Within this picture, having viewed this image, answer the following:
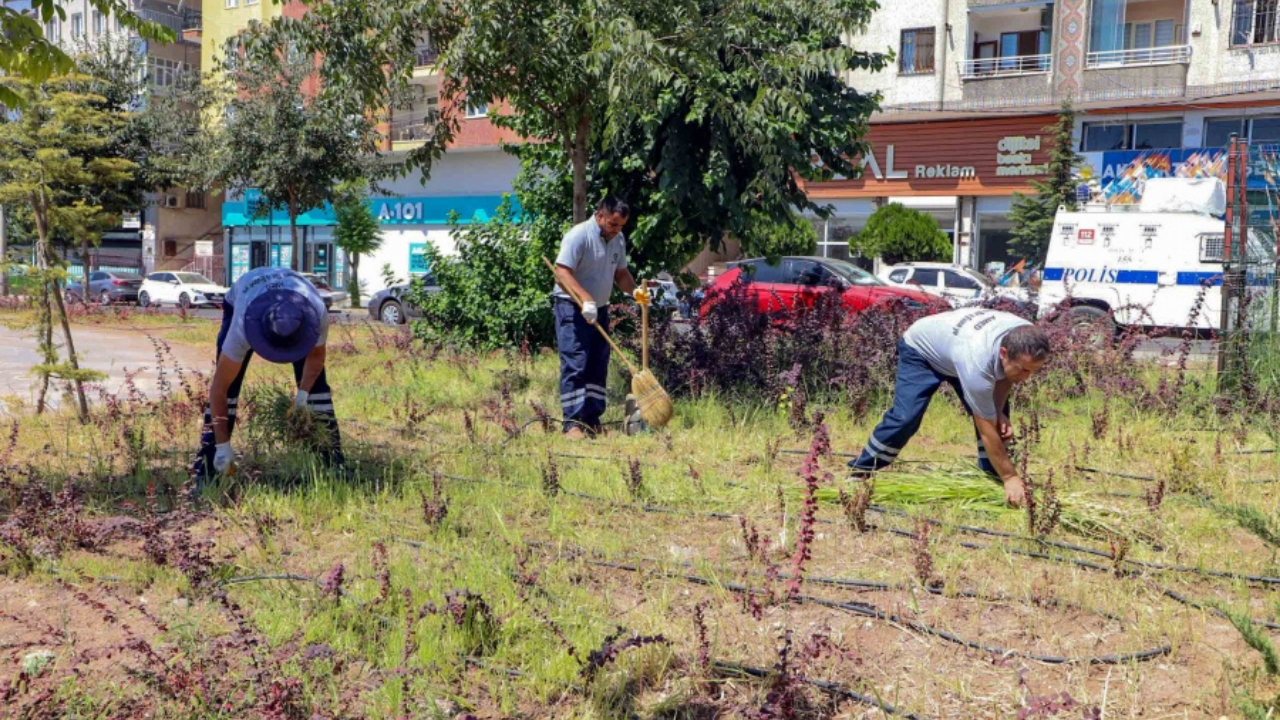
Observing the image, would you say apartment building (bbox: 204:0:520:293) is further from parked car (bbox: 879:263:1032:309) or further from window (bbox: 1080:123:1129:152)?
window (bbox: 1080:123:1129:152)

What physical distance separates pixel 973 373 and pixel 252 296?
3388 mm

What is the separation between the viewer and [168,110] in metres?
34.8

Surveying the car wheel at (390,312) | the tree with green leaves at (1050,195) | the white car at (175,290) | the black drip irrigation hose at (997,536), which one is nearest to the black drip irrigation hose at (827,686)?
the black drip irrigation hose at (997,536)

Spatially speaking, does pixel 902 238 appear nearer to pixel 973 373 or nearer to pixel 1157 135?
pixel 1157 135

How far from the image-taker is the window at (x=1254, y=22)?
25906 millimetres

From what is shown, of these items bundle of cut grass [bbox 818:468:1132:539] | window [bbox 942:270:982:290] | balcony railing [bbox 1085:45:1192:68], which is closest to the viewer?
bundle of cut grass [bbox 818:468:1132:539]

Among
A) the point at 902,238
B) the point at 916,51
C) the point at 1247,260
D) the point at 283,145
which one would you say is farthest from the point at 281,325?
the point at 916,51

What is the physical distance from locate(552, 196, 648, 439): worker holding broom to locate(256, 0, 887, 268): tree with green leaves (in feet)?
2.86

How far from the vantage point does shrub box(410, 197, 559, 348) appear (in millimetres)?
10789

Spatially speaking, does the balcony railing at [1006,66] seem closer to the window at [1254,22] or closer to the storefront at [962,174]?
the storefront at [962,174]

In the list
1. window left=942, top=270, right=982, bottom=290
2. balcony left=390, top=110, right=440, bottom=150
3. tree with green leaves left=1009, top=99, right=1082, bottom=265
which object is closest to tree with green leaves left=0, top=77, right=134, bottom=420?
window left=942, top=270, right=982, bottom=290

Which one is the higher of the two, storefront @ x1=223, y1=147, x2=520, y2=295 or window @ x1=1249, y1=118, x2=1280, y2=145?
window @ x1=1249, y1=118, x2=1280, y2=145

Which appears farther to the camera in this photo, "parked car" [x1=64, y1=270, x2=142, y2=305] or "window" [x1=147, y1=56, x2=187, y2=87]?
"window" [x1=147, y1=56, x2=187, y2=87]

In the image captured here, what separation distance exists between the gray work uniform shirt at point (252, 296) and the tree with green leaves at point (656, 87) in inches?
100
